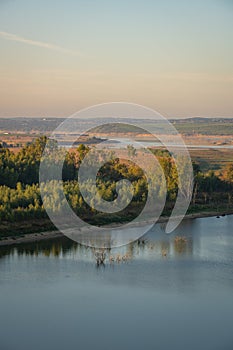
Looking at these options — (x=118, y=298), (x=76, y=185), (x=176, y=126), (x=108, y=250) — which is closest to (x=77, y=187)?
(x=76, y=185)

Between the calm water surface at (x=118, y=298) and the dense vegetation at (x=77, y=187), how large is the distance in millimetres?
1736

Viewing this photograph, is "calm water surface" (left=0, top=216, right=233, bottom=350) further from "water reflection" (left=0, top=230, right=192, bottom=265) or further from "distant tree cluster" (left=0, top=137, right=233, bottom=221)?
"distant tree cluster" (left=0, top=137, right=233, bottom=221)

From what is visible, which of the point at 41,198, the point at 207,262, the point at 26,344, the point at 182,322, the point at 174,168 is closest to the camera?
the point at 26,344

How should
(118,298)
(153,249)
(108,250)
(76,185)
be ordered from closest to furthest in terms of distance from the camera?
(118,298) → (108,250) → (153,249) → (76,185)

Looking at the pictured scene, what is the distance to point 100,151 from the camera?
1766 cm

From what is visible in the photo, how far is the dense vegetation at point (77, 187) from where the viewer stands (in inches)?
484

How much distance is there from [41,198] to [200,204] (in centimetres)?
532

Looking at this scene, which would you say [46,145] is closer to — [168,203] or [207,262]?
[168,203]

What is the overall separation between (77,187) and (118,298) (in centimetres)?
597

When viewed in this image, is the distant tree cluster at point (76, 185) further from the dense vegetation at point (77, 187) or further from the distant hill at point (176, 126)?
the distant hill at point (176, 126)

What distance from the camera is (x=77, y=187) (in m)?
13.7

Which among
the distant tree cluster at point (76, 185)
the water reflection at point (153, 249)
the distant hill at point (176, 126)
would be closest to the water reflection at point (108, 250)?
the water reflection at point (153, 249)

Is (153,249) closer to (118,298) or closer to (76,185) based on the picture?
(118,298)

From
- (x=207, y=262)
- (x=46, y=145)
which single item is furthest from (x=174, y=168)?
(x=207, y=262)
